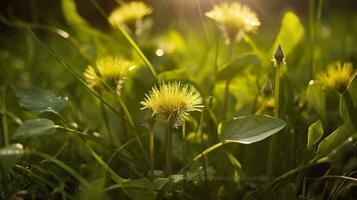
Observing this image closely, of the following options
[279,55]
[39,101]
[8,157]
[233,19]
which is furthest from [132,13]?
[8,157]

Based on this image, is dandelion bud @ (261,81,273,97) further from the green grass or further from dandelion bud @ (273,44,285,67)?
dandelion bud @ (273,44,285,67)

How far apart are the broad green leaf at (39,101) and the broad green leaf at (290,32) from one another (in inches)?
18.2

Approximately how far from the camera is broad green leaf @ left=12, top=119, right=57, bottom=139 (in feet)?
2.13

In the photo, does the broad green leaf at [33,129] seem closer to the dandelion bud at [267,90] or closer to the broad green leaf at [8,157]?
the broad green leaf at [8,157]

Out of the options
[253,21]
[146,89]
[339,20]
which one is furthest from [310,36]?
[339,20]

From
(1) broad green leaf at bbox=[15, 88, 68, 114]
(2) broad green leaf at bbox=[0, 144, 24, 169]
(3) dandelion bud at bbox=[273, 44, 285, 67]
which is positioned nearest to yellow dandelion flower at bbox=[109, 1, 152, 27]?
(1) broad green leaf at bbox=[15, 88, 68, 114]

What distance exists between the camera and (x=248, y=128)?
74 centimetres

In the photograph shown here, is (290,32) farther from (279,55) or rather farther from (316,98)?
(279,55)

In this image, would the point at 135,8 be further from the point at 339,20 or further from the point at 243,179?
the point at 339,20

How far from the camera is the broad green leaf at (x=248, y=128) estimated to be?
2.32 ft

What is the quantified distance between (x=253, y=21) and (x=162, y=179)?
0.42 meters

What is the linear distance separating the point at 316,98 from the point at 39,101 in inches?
18.2

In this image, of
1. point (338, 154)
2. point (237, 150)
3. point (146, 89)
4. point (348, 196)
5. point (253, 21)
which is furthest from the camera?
point (146, 89)

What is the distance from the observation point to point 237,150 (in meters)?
0.90
